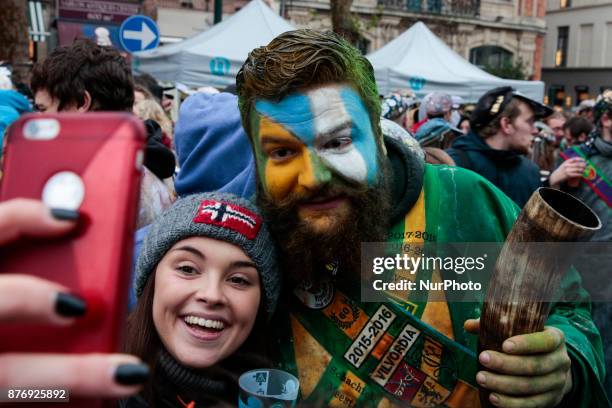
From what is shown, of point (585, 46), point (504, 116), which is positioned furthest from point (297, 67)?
point (585, 46)

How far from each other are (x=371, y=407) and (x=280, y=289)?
376mm

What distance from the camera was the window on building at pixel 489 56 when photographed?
30.7 metres

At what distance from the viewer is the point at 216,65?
782 centimetres

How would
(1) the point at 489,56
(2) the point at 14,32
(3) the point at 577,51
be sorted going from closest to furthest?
1. (2) the point at 14,32
2. (1) the point at 489,56
3. (3) the point at 577,51

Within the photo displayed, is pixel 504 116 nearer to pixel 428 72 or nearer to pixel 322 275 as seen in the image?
pixel 322 275

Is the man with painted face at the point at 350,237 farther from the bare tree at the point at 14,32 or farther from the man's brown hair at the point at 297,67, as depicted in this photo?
the bare tree at the point at 14,32

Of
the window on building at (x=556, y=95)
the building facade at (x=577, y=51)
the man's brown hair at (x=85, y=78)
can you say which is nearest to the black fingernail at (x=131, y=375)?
the man's brown hair at (x=85, y=78)

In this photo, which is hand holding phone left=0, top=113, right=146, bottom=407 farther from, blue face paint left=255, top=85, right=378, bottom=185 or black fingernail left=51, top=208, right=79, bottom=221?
blue face paint left=255, top=85, right=378, bottom=185

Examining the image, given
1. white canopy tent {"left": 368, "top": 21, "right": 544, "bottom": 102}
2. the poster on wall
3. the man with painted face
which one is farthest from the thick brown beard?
the poster on wall

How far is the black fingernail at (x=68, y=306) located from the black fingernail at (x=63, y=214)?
9cm

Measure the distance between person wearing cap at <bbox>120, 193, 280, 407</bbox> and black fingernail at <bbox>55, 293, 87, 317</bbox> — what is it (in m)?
0.75

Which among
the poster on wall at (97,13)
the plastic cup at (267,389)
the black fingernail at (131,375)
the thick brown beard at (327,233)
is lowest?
the plastic cup at (267,389)

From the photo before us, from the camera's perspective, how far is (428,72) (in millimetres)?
10648

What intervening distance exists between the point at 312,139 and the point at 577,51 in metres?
40.5
